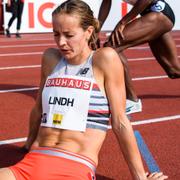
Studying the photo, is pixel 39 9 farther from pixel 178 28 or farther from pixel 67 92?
pixel 67 92

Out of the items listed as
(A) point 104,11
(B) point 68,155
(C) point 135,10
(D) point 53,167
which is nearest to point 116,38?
(C) point 135,10

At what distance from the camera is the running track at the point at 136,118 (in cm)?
395

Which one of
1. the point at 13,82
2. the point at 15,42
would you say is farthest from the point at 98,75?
the point at 15,42

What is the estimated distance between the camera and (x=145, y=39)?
5340mm

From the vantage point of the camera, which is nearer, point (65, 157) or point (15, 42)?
point (65, 157)

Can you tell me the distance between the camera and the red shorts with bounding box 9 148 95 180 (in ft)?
8.34

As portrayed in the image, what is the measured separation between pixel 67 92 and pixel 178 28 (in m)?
18.4

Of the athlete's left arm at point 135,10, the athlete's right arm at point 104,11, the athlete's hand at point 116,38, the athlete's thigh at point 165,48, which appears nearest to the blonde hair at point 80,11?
the athlete's hand at point 116,38

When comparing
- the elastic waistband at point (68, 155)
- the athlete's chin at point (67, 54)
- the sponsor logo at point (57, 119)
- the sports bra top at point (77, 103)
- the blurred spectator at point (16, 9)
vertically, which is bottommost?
the blurred spectator at point (16, 9)

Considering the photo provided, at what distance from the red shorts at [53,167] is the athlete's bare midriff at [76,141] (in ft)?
0.18

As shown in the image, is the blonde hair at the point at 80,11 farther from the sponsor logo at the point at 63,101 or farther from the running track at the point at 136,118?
the running track at the point at 136,118

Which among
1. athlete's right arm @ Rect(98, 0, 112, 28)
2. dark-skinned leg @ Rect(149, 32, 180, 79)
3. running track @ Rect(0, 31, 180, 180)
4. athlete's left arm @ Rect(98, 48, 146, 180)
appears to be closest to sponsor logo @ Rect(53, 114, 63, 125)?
athlete's left arm @ Rect(98, 48, 146, 180)

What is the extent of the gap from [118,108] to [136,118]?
272cm

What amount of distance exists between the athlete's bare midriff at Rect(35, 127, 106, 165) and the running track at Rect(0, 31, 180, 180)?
95 centimetres
